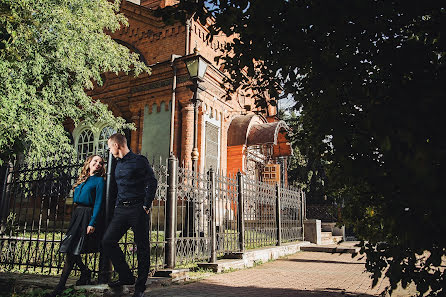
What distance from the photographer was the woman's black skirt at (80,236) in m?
3.94

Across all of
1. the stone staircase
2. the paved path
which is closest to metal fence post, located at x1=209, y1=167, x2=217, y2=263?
the paved path

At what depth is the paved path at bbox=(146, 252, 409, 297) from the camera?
4.47 m

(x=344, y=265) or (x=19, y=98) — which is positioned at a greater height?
(x=19, y=98)

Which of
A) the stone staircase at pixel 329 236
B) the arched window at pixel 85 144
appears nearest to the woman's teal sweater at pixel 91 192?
the stone staircase at pixel 329 236

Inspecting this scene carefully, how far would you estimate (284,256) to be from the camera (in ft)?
29.9

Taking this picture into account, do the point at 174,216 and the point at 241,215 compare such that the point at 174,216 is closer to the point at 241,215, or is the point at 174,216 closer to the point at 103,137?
the point at 241,215

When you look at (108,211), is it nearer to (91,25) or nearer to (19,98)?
(19,98)

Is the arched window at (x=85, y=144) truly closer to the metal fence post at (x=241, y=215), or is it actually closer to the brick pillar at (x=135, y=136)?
the brick pillar at (x=135, y=136)

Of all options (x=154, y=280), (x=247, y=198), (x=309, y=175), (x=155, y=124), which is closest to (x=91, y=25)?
(x=155, y=124)

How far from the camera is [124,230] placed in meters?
3.99

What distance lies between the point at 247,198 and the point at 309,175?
47.1 feet

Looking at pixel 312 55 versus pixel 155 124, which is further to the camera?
pixel 155 124

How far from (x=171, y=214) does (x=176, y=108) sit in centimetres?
793

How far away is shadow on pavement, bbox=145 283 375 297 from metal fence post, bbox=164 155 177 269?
0.70 m
